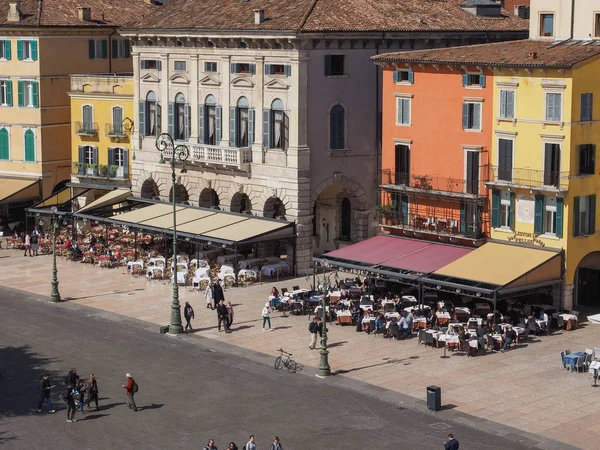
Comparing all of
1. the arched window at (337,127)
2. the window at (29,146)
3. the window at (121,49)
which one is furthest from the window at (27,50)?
the arched window at (337,127)

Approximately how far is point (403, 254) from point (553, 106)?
1059 cm

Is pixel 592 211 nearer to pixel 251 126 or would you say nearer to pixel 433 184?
pixel 433 184

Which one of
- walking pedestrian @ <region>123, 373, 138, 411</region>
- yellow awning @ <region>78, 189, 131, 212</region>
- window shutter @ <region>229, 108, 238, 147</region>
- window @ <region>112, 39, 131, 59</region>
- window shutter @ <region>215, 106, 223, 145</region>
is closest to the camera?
walking pedestrian @ <region>123, 373, 138, 411</region>

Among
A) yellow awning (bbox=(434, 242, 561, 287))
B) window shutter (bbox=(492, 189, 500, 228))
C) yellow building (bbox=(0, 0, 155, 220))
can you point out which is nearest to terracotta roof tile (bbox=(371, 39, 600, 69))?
window shutter (bbox=(492, 189, 500, 228))

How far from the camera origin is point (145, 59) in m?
84.2

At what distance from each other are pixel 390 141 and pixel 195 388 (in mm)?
22076

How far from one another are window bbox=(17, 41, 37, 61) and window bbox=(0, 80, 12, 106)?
2.12 meters

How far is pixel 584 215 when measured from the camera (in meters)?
64.2

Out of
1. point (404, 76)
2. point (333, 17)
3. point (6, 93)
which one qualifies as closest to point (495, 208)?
point (404, 76)

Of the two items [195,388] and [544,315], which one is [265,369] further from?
[544,315]

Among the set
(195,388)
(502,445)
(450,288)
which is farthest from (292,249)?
(502,445)

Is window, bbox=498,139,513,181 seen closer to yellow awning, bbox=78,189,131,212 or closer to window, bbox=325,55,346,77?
window, bbox=325,55,346,77

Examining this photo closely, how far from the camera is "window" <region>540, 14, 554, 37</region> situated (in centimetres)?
6931

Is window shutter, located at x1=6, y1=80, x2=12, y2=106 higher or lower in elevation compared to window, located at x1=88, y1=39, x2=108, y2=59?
lower
